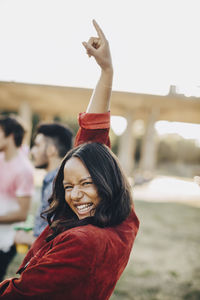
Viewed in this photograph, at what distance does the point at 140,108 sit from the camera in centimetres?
1300

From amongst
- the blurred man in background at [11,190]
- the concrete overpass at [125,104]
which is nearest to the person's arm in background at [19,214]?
the blurred man in background at [11,190]

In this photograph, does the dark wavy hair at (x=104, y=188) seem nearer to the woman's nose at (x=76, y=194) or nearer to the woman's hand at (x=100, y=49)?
the woman's nose at (x=76, y=194)

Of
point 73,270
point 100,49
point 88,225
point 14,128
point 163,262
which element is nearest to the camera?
point 73,270

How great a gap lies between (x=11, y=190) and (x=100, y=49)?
1705 millimetres

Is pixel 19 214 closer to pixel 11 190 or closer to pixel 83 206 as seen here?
pixel 11 190

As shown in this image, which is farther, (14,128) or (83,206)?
(14,128)

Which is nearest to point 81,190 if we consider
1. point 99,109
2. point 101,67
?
point 99,109

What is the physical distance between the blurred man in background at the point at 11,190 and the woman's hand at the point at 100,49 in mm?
1529

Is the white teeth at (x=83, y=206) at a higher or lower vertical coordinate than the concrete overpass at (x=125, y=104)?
lower

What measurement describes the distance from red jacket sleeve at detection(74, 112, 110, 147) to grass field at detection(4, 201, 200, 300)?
2.43 metres

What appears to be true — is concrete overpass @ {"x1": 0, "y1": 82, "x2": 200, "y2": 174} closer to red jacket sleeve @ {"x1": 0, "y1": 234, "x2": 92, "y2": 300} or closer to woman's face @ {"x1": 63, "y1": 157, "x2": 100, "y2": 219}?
woman's face @ {"x1": 63, "y1": 157, "x2": 100, "y2": 219}

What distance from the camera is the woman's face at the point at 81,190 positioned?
126cm

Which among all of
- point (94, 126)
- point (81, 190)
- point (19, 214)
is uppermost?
point (94, 126)

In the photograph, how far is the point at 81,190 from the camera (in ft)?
4.14
